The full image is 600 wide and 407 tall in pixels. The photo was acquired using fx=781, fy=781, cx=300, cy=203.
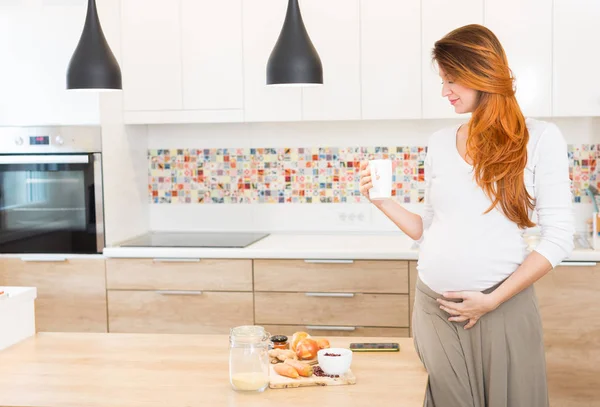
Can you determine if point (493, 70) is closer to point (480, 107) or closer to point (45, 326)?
point (480, 107)

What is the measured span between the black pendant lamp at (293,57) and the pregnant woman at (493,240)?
0.50 m

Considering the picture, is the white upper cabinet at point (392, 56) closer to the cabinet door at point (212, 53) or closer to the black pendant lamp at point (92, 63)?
the cabinet door at point (212, 53)

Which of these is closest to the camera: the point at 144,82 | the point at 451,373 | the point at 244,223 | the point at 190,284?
the point at 451,373

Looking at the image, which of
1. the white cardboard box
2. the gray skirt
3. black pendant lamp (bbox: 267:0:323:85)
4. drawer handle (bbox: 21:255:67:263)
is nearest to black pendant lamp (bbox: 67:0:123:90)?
black pendant lamp (bbox: 267:0:323:85)

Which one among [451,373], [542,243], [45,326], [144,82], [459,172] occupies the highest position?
[144,82]

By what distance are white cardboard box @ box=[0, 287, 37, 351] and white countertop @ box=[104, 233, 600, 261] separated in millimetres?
1249

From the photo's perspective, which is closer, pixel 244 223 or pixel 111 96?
pixel 111 96

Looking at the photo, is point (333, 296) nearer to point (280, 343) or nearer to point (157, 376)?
point (280, 343)

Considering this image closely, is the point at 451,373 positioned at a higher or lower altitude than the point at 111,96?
lower

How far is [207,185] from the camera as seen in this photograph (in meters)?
4.30

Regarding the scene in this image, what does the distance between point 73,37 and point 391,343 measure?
7.80ft

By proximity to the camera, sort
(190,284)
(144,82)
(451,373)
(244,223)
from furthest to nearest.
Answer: (244,223) < (144,82) < (190,284) < (451,373)

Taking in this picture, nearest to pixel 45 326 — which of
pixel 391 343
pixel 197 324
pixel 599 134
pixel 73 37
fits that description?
pixel 197 324

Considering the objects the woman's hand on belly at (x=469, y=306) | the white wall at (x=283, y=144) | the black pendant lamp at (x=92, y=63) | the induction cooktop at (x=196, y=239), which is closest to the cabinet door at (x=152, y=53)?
the white wall at (x=283, y=144)
